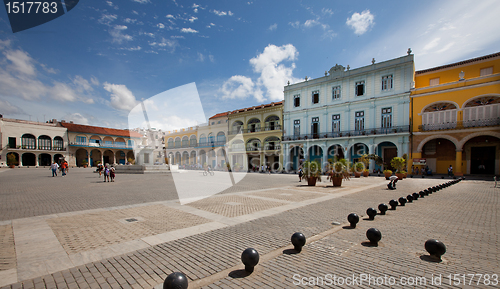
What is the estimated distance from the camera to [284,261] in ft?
12.2

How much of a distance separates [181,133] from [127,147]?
16.3 meters

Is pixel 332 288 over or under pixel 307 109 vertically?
under

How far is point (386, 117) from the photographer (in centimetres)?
2816

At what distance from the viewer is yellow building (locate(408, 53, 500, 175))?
22.5m

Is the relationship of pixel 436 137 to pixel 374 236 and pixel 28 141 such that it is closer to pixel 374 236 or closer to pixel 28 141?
pixel 374 236

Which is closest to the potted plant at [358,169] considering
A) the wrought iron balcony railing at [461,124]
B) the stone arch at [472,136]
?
the wrought iron balcony railing at [461,124]

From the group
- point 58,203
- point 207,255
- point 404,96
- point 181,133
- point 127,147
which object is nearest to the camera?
point 207,255

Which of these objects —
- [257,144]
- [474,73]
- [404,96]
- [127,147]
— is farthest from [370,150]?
[127,147]

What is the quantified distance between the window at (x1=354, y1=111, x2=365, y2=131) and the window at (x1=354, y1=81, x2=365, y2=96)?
260 centimetres

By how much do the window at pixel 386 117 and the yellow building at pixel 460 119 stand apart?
7.26 ft

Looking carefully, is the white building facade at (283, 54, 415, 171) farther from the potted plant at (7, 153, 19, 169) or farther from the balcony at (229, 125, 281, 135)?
the potted plant at (7, 153, 19, 169)

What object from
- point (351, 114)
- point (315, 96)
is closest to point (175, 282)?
point (351, 114)

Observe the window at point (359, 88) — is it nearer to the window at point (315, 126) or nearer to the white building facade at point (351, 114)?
the white building facade at point (351, 114)

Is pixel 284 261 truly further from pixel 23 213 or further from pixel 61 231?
pixel 23 213
